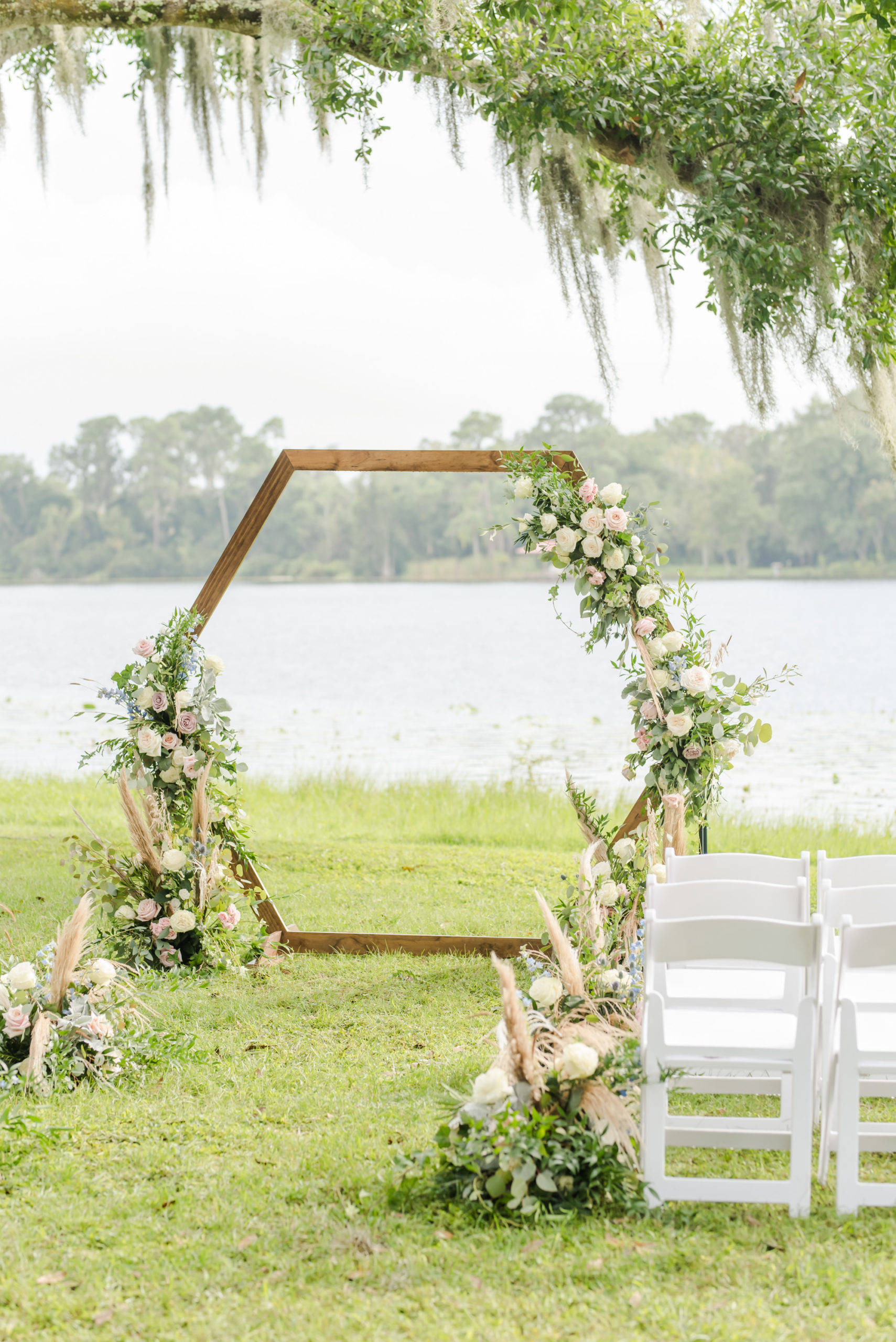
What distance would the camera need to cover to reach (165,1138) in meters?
3.05

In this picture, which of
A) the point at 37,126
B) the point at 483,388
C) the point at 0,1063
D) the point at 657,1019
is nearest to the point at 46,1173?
the point at 0,1063

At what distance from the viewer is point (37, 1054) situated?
3.32 metres

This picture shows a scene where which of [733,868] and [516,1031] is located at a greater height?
[733,868]

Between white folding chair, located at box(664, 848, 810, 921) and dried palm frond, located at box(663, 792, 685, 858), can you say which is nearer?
white folding chair, located at box(664, 848, 810, 921)

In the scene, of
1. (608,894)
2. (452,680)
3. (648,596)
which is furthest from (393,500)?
(608,894)

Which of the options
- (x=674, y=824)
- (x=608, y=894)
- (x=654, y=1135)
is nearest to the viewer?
(x=654, y=1135)

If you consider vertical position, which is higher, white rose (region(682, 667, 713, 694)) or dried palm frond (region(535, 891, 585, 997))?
white rose (region(682, 667, 713, 694))

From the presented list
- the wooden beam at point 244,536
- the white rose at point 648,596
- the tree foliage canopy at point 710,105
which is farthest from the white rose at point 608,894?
the tree foliage canopy at point 710,105

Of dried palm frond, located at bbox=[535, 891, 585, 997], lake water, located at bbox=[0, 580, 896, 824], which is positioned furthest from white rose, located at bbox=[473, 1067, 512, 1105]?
lake water, located at bbox=[0, 580, 896, 824]

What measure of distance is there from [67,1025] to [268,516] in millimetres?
2291

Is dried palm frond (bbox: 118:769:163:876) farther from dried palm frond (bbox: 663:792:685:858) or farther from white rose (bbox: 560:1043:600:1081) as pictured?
white rose (bbox: 560:1043:600:1081)

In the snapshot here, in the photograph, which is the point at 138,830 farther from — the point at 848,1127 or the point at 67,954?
the point at 848,1127

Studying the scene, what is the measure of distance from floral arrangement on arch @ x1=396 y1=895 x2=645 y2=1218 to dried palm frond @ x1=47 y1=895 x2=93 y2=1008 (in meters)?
1.24

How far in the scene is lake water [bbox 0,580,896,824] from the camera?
13.4 meters
